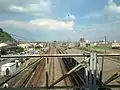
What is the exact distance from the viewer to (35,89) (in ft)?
14.9

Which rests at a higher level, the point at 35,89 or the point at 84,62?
the point at 84,62

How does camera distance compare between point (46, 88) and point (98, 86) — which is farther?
point (46, 88)

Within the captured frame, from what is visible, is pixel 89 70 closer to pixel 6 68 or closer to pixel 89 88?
pixel 89 88

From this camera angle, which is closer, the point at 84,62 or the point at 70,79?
the point at 84,62

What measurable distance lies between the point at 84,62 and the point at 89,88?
0.49 meters

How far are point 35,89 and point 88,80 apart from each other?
1.09 meters

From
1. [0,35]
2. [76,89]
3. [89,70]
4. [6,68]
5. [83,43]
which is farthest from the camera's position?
[0,35]

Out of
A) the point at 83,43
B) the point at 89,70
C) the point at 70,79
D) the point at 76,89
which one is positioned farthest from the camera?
the point at 83,43

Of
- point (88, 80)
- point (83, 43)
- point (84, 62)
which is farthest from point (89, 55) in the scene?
point (83, 43)

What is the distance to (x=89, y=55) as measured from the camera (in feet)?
14.0

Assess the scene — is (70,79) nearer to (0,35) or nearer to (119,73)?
(119,73)

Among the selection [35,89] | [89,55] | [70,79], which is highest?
[89,55]

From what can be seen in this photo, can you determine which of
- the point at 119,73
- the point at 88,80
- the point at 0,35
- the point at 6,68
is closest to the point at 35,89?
the point at 88,80

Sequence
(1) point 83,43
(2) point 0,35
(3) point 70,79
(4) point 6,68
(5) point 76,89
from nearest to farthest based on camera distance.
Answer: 1. (5) point 76,89
2. (3) point 70,79
3. (4) point 6,68
4. (1) point 83,43
5. (2) point 0,35
